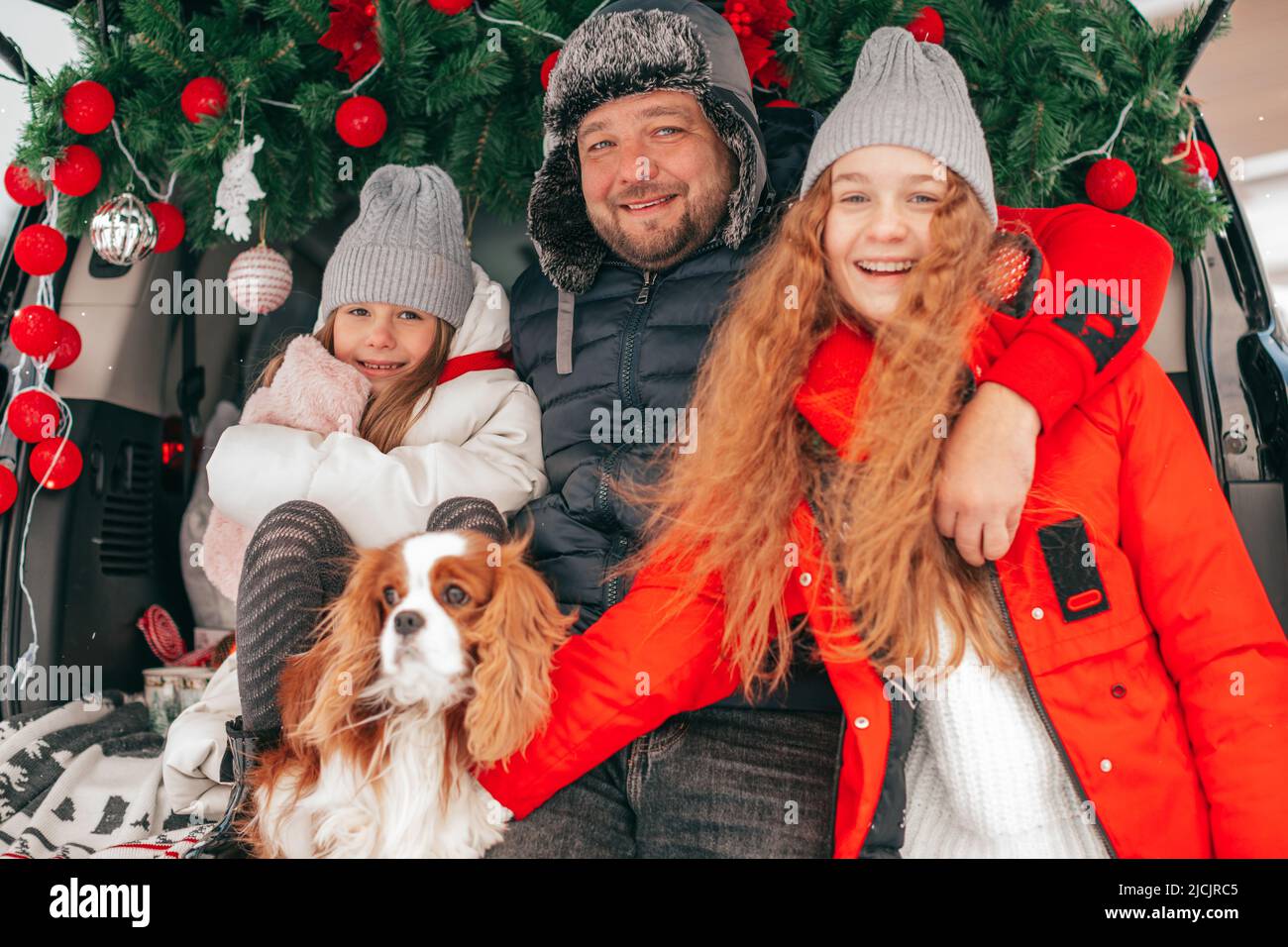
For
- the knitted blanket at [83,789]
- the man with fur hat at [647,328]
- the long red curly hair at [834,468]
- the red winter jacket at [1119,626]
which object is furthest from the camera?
the knitted blanket at [83,789]

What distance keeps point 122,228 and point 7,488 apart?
0.65 metres

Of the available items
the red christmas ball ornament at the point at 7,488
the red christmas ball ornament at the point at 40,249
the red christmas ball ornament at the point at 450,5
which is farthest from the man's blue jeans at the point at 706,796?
the red christmas ball ornament at the point at 40,249

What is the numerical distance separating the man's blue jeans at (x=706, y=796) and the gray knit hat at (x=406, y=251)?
871mm

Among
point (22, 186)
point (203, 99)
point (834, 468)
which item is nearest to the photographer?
point (834, 468)

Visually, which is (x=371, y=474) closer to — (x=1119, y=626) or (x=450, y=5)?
(x=450, y=5)

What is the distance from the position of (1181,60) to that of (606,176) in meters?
1.02

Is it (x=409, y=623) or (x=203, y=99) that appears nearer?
(x=409, y=623)

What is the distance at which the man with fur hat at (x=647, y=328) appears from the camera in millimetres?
1384

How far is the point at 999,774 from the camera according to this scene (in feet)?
4.04

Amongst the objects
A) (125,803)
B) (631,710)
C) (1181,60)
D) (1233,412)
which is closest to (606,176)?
(631,710)

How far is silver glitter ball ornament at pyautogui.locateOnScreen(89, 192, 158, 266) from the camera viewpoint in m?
1.80

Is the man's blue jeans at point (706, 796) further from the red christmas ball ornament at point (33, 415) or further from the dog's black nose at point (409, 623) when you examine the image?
the red christmas ball ornament at point (33, 415)


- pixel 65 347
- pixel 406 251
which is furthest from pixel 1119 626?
pixel 65 347

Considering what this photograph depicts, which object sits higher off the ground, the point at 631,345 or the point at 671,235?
the point at 671,235
